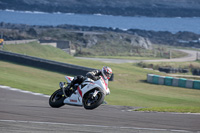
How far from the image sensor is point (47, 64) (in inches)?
1324

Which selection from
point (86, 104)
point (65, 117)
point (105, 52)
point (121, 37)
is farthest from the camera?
point (121, 37)

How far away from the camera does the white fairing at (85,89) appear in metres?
11.6

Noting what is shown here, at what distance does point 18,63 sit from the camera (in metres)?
34.8

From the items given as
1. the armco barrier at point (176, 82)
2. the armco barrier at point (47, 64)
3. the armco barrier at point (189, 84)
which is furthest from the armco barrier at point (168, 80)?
the armco barrier at point (47, 64)

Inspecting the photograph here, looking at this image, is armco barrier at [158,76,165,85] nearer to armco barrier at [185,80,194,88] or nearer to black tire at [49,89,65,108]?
armco barrier at [185,80,194,88]

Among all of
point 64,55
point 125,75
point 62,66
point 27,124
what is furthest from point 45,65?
point 27,124

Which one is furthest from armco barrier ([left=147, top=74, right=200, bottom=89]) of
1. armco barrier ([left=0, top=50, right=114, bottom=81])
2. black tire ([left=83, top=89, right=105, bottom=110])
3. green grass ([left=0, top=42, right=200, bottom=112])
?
black tire ([left=83, top=89, right=105, bottom=110])

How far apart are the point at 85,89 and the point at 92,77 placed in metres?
0.50

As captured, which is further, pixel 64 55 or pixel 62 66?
pixel 64 55

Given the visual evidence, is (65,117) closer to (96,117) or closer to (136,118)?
(96,117)

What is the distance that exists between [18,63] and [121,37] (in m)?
60.5

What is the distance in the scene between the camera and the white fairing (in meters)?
11.6

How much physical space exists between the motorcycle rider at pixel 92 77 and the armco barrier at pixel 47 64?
17878 millimetres

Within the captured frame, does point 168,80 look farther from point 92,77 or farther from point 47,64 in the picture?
point 92,77
